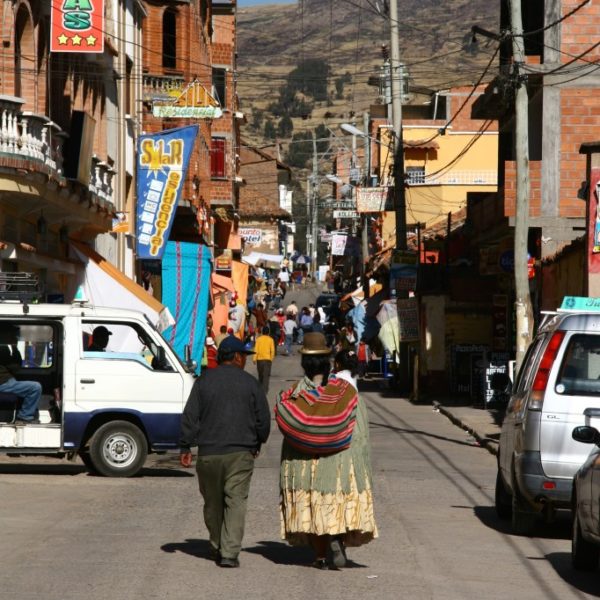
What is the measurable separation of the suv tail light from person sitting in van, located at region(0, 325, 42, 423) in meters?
7.47

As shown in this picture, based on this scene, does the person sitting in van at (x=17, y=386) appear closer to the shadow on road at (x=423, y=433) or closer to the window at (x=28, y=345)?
the window at (x=28, y=345)

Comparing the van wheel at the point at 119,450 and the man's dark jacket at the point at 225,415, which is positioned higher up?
the man's dark jacket at the point at 225,415

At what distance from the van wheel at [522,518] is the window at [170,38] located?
36371 mm

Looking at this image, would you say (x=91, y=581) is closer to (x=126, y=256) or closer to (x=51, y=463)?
(x=51, y=463)

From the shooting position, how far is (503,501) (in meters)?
13.6

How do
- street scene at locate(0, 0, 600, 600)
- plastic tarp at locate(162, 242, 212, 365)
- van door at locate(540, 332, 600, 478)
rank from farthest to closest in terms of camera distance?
plastic tarp at locate(162, 242, 212, 365)
van door at locate(540, 332, 600, 478)
street scene at locate(0, 0, 600, 600)

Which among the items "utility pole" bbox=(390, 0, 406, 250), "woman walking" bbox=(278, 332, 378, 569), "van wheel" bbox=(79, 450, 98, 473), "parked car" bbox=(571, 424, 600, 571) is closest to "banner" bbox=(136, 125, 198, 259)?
"utility pole" bbox=(390, 0, 406, 250)

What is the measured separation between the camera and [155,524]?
1281 centimetres

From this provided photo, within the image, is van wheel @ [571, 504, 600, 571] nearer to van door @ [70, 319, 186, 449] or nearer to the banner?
van door @ [70, 319, 186, 449]

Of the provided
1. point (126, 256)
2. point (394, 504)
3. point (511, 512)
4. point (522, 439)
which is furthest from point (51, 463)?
point (126, 256)

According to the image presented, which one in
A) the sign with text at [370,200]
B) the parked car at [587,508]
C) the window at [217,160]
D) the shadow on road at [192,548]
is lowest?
the shadow on road at [192,548]

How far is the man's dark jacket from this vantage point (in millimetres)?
10383

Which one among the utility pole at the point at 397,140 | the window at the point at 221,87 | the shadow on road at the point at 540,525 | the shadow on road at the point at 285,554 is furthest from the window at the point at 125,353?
the window at the point at 221,87

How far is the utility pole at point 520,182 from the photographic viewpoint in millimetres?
23125
